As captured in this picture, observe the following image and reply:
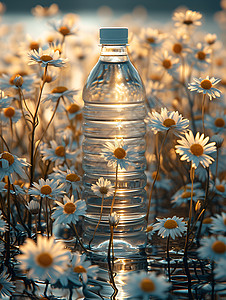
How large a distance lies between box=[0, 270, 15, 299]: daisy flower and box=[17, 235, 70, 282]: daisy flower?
0.22 meters

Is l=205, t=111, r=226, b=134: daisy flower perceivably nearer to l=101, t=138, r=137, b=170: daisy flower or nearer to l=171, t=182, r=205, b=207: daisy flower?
l=171, t=182, r=205, b=207: daisy flower

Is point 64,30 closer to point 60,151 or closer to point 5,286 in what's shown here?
point 60,151

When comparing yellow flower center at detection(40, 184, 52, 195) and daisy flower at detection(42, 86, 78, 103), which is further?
daisy flower at detection(42, 86, 78, 103)

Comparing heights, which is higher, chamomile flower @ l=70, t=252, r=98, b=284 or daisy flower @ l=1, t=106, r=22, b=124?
daisy flower @ l=1, t=106, r=22, b=124

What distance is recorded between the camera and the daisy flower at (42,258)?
3.18ft

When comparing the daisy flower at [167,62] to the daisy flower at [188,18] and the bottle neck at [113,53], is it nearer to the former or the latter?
the daisy flower at [188,18]

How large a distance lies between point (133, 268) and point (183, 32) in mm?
1261

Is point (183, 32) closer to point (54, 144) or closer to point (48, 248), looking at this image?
point (54, 144)

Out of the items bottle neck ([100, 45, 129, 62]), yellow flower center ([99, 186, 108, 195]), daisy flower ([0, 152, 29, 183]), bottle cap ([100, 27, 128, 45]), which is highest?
bottle neck ([100, 45, 129, 62])

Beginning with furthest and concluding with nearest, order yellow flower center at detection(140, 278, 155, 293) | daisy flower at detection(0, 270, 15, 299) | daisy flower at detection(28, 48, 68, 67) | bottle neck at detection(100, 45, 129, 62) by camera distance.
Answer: bottle neck at detection(100, 45, 129, 62) → daisy flower at detection(28, 48, 68, 67) → daisy flower at detection(0, 270, 15, 299) → yellow flower center at detection(140, 278, 155, 293)

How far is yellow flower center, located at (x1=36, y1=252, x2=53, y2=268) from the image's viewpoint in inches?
38.8

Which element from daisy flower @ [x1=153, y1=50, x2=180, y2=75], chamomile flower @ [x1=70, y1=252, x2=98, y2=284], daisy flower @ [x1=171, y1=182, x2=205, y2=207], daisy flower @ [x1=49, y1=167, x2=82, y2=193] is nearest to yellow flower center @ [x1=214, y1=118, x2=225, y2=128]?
daisy flower @ [x1=171, y1=182, x2=205, y2=207]

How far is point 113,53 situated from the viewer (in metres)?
1.57

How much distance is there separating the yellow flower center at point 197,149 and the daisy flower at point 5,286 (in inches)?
21.7
